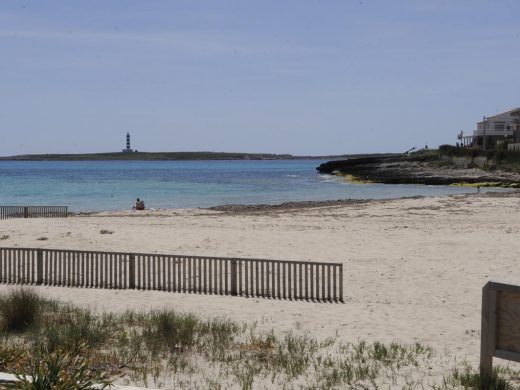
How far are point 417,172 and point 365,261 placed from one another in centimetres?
6961

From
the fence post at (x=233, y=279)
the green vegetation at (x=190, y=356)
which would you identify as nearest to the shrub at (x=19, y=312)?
the green vegetation at (x=190, y=356)

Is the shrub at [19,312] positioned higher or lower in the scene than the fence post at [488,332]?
lower

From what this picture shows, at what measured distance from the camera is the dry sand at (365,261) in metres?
10.6

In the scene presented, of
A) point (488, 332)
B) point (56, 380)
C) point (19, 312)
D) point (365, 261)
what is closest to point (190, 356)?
point (56, 380)

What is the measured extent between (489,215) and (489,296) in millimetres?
26079

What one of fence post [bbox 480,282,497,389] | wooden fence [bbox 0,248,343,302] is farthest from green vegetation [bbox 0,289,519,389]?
wooden fence [bbox 0,248,343,302]

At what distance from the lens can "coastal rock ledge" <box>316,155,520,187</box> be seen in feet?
216

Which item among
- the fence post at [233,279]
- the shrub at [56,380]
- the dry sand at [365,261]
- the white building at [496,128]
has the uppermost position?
the white building at [496,128]

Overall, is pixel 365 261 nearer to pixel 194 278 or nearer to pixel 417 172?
pixel 194 278

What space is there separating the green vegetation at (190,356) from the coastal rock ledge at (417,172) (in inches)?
2085

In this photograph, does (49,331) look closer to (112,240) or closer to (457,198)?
(112,240)

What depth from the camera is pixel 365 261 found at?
1700cm

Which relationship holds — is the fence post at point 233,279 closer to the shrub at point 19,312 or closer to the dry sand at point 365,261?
the dry sand at point 365,261

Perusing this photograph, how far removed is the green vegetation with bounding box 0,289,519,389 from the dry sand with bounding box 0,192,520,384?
101 centimetres
